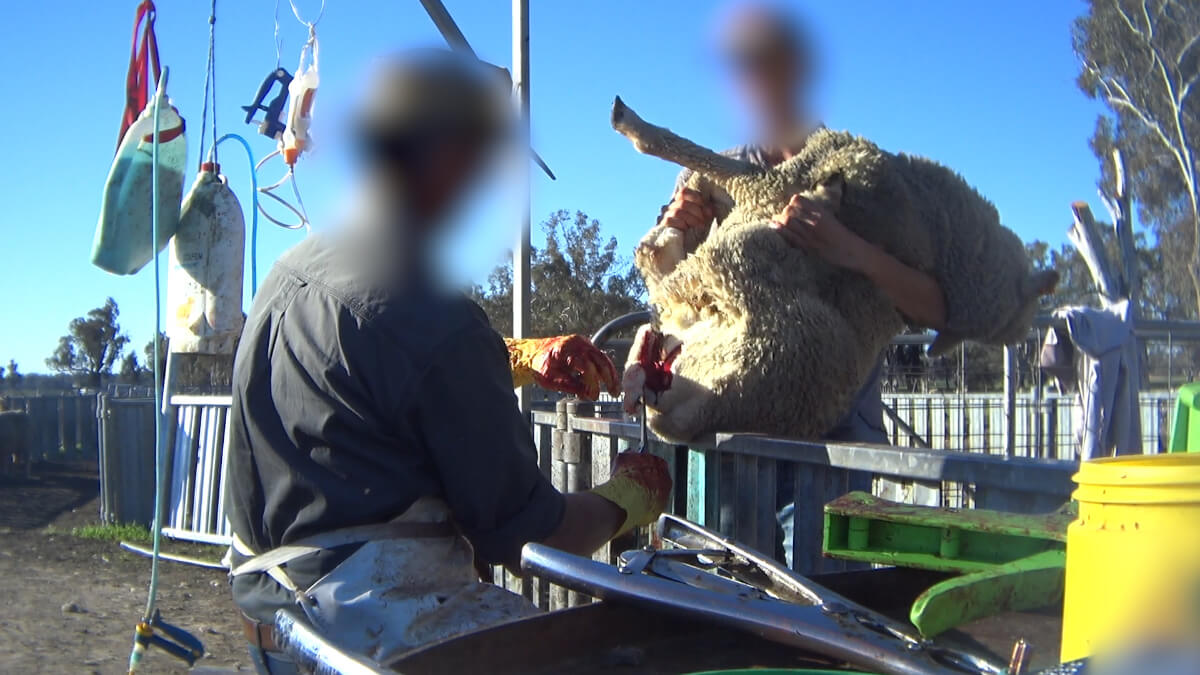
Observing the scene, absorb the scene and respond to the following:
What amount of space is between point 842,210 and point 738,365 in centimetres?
46

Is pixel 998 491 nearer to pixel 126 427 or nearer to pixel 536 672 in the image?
pixel 536 672

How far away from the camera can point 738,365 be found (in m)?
2.35

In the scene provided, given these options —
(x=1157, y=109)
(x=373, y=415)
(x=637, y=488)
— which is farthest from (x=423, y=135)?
(x=1157, y=109)

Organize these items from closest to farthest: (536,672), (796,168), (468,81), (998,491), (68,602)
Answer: (536,672) → (998,491) → (468,81) → (796,168) → (68,602)

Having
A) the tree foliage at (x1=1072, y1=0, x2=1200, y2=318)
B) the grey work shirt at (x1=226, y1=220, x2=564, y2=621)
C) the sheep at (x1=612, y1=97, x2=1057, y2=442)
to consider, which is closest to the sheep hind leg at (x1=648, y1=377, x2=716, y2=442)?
the sheep at (x1=612, y1=97, x2=1057, y2=442)

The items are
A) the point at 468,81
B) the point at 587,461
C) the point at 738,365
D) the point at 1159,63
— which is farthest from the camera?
the point at 1159,63

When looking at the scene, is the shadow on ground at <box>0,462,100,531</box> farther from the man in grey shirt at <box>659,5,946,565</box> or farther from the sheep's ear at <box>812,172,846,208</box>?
the sheep's ear at <box>812,172,846,208</box>

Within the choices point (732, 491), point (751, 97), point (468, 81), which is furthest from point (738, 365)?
point (468, 81)

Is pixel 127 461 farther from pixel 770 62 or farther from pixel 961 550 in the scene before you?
pixel 961 550

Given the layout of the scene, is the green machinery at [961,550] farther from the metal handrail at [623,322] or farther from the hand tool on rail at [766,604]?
the metal handrail at [623,322]

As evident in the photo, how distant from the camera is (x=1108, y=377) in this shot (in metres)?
4.10

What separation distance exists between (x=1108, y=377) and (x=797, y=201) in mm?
2420

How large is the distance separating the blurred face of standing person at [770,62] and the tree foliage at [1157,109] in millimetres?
20234

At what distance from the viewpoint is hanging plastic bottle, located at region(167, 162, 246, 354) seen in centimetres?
523
